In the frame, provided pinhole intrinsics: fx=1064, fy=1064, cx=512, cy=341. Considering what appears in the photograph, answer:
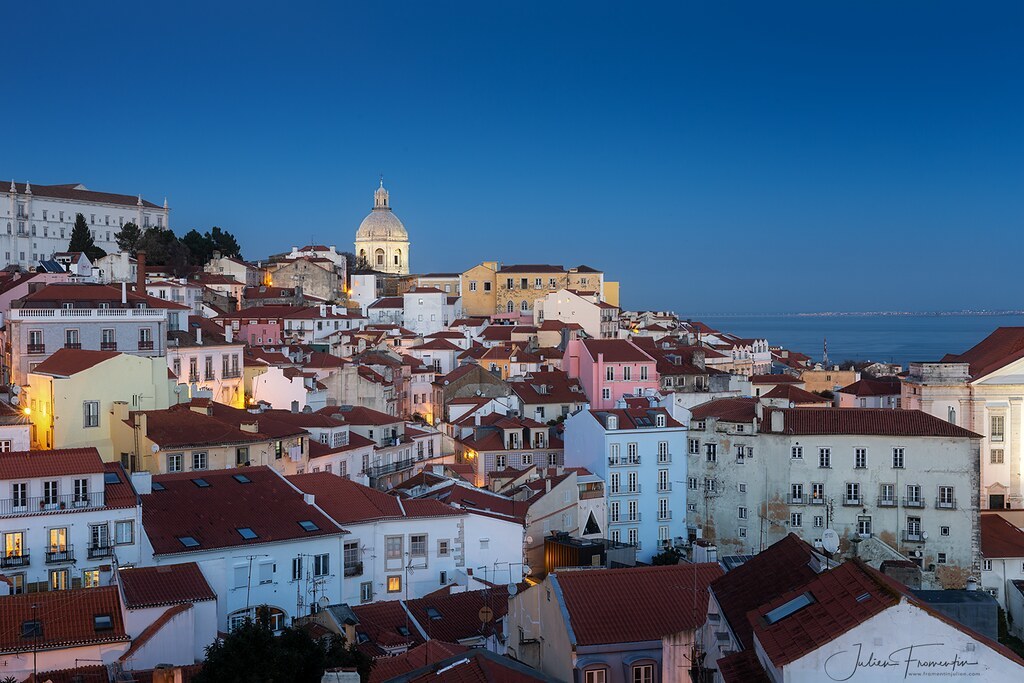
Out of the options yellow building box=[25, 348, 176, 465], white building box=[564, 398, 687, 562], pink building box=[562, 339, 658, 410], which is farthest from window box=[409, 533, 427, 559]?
pink building box=[562, 339, 658, 410]

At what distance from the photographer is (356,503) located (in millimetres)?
24844

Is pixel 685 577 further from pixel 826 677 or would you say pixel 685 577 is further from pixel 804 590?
pixel 826 677

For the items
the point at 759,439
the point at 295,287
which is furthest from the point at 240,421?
the point at 295,287

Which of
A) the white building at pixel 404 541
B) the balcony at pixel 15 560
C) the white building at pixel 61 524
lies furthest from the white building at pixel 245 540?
the balcony at pixel 15 560

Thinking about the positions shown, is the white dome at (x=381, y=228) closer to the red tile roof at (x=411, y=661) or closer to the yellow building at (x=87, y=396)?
the yellow building at (x=87, y=396)

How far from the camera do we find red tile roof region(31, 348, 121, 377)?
28859 millimetres

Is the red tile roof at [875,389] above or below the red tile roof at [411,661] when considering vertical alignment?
above

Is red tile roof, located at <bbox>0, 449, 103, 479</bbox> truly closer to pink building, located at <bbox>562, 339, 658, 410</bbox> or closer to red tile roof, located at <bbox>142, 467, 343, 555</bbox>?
red tile roof, located at <bbox>142, 467, 343, 555</bbox>

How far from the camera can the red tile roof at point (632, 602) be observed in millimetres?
13961

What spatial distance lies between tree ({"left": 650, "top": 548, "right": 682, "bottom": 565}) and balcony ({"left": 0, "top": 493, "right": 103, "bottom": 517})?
56.0ft

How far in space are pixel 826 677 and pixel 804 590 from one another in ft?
4.57

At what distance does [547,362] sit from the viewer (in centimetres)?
6128

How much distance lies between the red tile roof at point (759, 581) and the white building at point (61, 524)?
12297 mm

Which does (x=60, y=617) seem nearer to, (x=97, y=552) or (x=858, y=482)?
(x=97, y=552)
